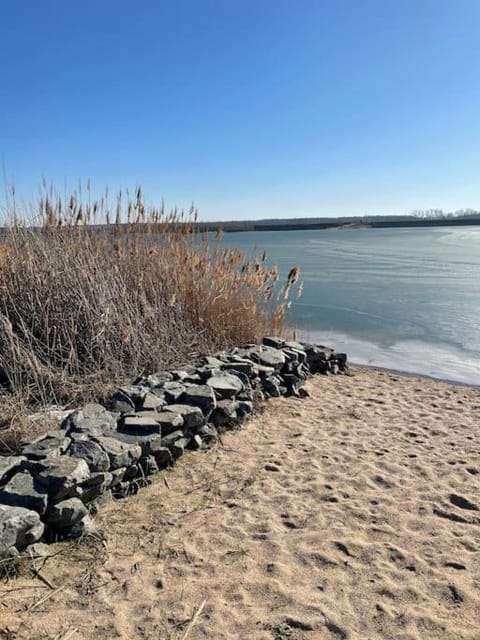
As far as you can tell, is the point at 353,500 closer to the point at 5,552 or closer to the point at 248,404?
the point at 248,404

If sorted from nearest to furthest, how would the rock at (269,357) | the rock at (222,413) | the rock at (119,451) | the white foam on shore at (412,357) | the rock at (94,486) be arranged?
the rock at (94,486) < the rock at (119,451) < the rock at (222,413) < the rock at (269,357) < the white foam on shore at (412,357)

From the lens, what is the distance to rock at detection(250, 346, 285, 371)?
5.71 m

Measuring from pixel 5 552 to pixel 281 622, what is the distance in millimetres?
1336

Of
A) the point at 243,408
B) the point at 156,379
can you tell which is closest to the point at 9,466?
the point at 156,379

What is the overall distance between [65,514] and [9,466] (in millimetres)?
490

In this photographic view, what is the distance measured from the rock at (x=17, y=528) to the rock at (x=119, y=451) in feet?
2.24

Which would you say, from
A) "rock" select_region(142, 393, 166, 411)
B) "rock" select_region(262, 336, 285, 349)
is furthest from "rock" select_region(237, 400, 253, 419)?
"rock" select_region(262, 336, 285, 349)

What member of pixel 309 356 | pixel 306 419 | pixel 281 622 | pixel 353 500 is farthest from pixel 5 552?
pixel 309 356

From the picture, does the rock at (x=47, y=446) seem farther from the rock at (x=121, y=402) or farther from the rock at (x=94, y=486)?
the rock at (x=121, y=402)

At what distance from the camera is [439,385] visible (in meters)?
6.88

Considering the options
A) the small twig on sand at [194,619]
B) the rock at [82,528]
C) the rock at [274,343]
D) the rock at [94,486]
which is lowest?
the small twig on sand at [194,619]

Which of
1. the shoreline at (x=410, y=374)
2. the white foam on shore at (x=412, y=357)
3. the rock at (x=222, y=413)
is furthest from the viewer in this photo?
the white foam on shore at (x=412, y=357)

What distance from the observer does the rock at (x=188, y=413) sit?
4105mm

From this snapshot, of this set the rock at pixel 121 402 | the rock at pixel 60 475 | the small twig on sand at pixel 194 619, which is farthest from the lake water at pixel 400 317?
the small twig on sand at pixel 194 619
